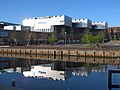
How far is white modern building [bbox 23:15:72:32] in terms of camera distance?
560ft

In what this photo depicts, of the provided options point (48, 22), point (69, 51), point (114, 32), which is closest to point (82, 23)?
point (114, 32)

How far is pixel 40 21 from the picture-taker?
7116 inches

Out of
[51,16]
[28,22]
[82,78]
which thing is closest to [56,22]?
[51,16]

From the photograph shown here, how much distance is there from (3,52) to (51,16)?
311ft

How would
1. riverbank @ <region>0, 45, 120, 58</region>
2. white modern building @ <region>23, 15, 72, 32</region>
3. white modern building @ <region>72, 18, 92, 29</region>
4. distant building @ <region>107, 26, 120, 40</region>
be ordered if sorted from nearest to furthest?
1. riverbank @ <region>0, 45, 120, 58</region>
2. white modern building @ <region>23, 15, 72, 32</region>
3. distant building @ <region>107, 26, 120, 40</region>
4. white modern building @ <region>72, 18, 92, 29</region>

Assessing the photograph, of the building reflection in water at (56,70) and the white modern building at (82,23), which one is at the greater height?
the white modern building at (82,23)

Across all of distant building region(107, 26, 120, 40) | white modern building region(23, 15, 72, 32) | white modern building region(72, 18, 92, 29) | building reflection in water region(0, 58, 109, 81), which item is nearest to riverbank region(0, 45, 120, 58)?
building reflection in water region(0, 58, 109, 81)

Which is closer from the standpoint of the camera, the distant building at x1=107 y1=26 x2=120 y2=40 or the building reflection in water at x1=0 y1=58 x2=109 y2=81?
the building reflection in water at x1=0 y1=58 x2=109 y2=81

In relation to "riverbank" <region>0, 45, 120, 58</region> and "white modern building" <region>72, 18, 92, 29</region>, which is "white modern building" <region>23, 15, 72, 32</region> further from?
"riverbank" <region>0, 45, 120, 58</region>

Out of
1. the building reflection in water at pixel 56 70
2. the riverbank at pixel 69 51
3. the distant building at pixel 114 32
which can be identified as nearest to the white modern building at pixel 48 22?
the distant building at pixel 114 32

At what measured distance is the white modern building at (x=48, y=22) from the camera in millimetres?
170625

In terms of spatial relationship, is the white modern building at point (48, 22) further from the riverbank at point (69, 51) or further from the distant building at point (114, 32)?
the riverbank at point (69, 51)

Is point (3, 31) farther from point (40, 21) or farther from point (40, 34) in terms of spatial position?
point (40, 21)

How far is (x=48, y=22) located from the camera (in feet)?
573
